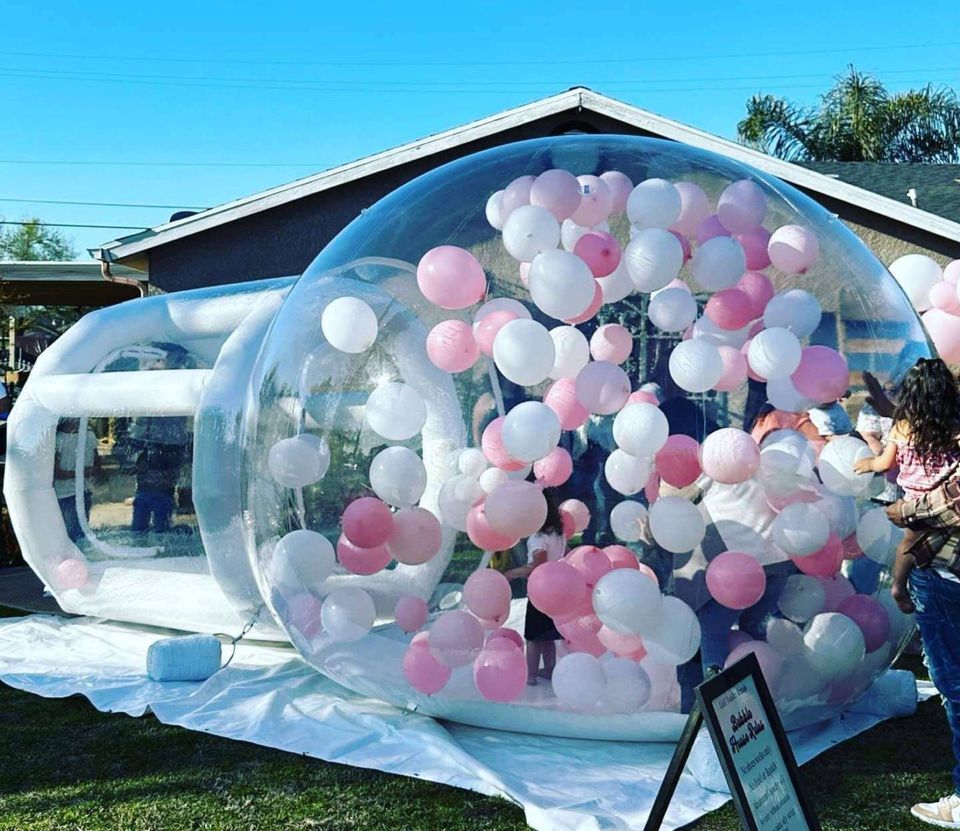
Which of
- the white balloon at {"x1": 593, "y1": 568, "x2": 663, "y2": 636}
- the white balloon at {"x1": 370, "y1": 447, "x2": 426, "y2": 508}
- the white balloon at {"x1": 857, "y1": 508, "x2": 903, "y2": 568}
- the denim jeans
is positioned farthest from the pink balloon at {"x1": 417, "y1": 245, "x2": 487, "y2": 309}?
the denim jeans

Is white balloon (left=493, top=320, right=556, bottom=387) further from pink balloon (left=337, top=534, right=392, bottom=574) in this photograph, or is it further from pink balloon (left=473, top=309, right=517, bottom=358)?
pink balloon (left=337, top=534, right=392, bottom=574)

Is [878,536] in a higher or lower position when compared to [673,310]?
lower

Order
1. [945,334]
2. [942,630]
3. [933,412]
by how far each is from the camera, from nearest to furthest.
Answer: [933,412], [942,630], [945,334]

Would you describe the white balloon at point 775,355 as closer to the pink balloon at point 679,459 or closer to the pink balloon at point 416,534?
the pink balloon at point 679,459

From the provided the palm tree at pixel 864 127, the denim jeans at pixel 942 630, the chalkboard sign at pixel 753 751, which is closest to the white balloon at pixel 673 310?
the denim jeans at pixel 942 630

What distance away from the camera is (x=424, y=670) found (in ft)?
14.3

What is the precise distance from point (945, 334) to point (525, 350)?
215 centimetres

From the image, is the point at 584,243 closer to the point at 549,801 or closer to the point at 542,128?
the point at 549,801

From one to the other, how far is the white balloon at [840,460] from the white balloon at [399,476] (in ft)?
4.91

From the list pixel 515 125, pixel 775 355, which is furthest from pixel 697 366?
pixel 515 125

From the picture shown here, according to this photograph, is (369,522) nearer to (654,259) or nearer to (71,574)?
(654,259)

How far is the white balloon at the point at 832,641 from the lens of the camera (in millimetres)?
4184

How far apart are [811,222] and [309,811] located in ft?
9.66

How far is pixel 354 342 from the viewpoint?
450 centimetres
